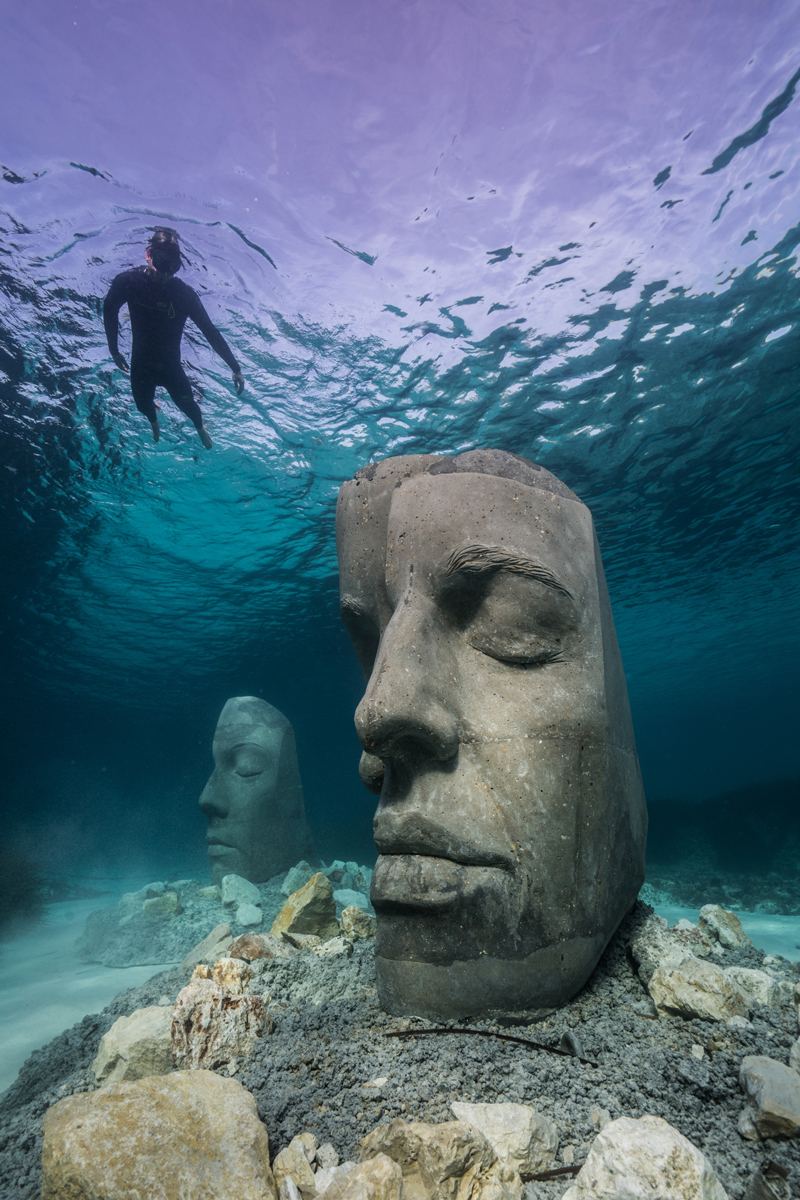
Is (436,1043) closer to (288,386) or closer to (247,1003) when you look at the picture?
(247,1003)

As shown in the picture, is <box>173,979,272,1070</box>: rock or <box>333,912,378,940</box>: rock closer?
<box>173,979,272,1070</box>: rock

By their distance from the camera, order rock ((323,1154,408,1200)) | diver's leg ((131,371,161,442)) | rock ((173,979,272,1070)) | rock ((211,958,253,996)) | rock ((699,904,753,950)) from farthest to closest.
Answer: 1. diver's leg ((131,371,161,442))
2. rock ((699,904,753,950))
3. rock ((211,958,253,996))
4. rock ((173,979,272,1070))
5. rock ((323,1154,408,1200))

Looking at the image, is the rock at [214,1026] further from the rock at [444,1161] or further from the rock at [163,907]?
the rock at [163,907]

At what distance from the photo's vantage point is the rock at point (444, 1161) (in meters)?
1.16

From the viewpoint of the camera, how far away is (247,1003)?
1999 mm

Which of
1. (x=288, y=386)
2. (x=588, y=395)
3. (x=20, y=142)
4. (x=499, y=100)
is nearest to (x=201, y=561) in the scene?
(x=288, y=386)

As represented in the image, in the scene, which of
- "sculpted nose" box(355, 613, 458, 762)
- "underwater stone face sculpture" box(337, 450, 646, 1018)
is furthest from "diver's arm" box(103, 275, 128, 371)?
"sculpted nose" box(355, 613, 458, 762)

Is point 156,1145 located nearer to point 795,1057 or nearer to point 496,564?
point 795,1057

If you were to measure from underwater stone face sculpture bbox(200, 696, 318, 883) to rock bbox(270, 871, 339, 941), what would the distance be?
513cm

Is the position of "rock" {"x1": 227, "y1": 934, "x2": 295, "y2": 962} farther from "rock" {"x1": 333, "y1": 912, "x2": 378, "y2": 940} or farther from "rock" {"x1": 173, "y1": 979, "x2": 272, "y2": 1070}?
"rock" {"x1": 173, "y1": 979, "x2": 272, "y2": 1070}

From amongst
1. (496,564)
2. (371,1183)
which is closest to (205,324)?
(496,564)

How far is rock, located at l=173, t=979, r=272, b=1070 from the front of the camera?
1.85 metres

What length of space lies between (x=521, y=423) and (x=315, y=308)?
4501 millimetres

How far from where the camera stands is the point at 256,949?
295 cm
